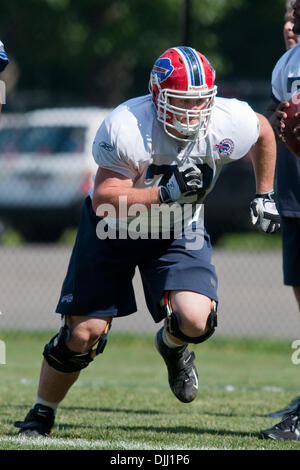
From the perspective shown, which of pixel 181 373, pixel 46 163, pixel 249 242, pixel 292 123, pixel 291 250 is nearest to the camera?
pixel 292 123

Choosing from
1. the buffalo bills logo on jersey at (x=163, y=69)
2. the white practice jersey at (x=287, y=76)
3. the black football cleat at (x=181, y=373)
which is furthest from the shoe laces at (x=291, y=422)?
the buffalo bills logo on jersey at (x=163, y=69)

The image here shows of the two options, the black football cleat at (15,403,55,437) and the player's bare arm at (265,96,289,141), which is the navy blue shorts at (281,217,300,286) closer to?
the player's bare arm at (265,96,289,141)

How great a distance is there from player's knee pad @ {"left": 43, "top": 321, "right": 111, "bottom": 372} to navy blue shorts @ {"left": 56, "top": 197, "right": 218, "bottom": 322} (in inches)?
4.9

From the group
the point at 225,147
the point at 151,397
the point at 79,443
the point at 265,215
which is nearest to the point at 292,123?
the point at 225,147

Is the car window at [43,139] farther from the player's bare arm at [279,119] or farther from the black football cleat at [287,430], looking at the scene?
the black football cleat at [287,430]

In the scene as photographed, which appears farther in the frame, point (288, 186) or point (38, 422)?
point (288, 186)

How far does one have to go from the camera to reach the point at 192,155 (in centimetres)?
469

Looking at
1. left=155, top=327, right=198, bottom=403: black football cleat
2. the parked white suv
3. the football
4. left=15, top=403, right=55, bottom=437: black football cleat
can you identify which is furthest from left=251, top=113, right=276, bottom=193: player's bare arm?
the parked white suv

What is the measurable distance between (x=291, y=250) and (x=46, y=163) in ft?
27.7

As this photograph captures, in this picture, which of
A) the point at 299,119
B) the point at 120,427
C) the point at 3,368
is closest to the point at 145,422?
the point at 120,427

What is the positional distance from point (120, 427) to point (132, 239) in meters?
1.04

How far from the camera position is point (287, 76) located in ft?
16.2

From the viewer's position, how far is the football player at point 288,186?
481cm

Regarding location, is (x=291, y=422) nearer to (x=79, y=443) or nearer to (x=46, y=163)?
(x=79, y=443)
